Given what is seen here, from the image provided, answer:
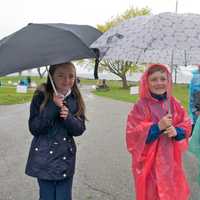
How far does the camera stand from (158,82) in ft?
11.8

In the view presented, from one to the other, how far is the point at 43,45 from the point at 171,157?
146 centimetres

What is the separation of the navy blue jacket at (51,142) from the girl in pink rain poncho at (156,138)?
530 millimetres

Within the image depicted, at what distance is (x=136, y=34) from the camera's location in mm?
3627

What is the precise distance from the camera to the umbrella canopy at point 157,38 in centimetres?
341

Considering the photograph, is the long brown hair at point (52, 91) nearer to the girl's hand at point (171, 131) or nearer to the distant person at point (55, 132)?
the distant person at point (55, 132)

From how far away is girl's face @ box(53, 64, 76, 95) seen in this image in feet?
11.1

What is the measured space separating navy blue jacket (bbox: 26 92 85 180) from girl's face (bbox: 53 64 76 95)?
0.10 m

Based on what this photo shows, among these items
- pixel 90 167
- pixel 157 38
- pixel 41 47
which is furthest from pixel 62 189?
pixel 90 167

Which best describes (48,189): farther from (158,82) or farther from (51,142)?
(158,82)

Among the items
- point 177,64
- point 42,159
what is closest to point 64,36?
point 42,159

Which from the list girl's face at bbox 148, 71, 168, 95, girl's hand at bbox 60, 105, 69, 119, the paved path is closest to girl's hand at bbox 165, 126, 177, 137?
girl's face at bbox 148, 71, 168, 95

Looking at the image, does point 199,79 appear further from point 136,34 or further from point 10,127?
point 10,127

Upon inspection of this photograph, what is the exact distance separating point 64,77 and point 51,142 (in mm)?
516

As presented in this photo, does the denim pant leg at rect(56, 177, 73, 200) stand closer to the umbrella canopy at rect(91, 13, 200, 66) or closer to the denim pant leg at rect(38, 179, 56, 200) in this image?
the denim pant leg at rect(38, 179, 56, 200)
